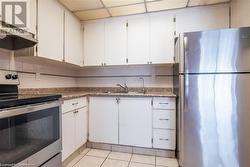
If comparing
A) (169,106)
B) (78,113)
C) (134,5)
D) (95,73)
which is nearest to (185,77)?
(169,106)

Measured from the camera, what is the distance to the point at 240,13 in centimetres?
201

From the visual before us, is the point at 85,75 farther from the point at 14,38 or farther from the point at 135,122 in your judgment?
the point at 14,38

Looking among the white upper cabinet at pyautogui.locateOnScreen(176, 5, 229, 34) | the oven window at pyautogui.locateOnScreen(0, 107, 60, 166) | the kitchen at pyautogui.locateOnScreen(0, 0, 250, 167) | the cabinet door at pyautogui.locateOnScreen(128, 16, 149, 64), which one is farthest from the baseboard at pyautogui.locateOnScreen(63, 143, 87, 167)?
the white upper cabinet at pyautogui.locateOnScreen(176, 5, 229, 34)

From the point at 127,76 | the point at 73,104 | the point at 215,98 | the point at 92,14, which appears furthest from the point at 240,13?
the point at 73,104

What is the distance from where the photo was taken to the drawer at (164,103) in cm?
225

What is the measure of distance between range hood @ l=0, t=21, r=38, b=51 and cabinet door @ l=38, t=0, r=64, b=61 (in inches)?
6.4

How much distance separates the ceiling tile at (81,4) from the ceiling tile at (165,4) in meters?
0.76

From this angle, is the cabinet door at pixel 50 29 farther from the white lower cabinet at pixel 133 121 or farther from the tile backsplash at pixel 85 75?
the white lower cabinet at pixel 133 121

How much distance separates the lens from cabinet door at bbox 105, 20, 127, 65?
106 inches

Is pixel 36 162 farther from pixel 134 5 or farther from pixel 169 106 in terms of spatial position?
pixel 134 5

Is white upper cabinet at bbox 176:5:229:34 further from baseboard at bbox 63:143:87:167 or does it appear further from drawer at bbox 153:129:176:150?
baseboard at bbox 63:143:87:167

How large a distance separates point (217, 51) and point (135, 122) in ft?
4.69

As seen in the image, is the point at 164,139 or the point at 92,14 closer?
the point at 164,139

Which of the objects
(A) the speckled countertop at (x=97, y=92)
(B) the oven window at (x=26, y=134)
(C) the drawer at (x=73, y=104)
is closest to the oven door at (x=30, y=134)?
(B) the oven window at (x=26, y=134)
